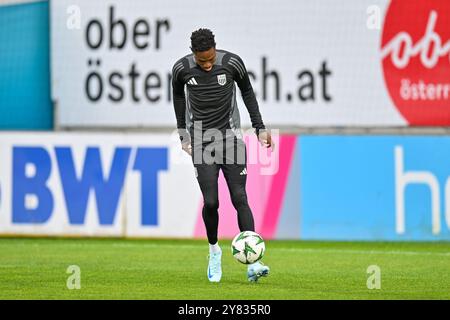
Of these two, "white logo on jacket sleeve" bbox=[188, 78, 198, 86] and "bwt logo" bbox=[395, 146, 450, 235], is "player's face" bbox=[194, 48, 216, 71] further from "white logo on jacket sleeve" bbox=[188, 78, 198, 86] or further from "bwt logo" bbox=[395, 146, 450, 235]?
"bwt logo" bbox=[395, 146, 450, 235]

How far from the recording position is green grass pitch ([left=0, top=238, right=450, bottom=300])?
9.80 metres

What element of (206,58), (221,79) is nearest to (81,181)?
(221,79)

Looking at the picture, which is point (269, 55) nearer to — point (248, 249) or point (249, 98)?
point (249, 98)

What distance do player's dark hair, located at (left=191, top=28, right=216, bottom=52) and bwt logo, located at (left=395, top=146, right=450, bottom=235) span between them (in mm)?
Answer: 6918

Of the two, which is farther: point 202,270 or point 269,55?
point 269,55

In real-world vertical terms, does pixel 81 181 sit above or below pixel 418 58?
below

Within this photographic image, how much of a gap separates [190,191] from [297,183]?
1.50 meters

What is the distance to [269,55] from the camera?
59.1 feet

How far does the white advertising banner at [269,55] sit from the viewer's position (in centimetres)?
1783

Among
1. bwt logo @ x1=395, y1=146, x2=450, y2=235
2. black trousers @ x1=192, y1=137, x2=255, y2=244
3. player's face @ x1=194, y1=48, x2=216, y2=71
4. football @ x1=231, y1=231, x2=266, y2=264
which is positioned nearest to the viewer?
football @ x1=231, y1=231, x2=266, y2=264

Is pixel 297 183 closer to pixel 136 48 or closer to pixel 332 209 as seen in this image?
pixel 332 209

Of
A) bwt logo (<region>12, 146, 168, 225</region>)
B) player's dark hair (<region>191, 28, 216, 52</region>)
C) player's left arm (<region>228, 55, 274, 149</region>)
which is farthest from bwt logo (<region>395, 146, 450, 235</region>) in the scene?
player's dark hair (<region>191, 28, 216, 52</region>)

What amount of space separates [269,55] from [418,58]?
7.32 feet
